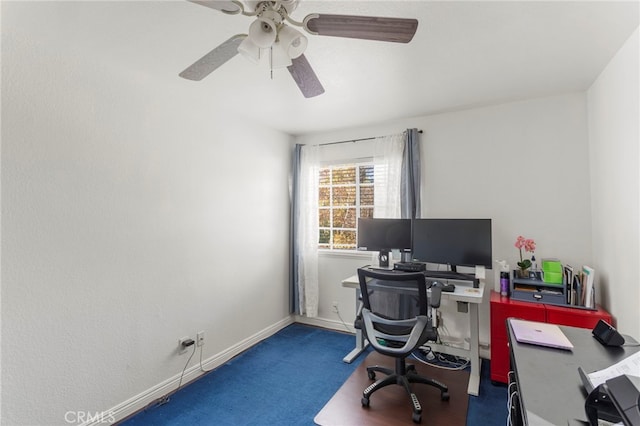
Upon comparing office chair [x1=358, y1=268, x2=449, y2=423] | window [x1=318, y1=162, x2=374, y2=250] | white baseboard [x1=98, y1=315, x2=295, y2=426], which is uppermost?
window [x1=318, y1=162, x2=374, y2=250]

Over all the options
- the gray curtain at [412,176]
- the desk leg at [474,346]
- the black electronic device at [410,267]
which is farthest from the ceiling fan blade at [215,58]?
the desk leg at [474,346]

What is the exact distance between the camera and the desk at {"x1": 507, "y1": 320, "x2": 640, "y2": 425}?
842mm

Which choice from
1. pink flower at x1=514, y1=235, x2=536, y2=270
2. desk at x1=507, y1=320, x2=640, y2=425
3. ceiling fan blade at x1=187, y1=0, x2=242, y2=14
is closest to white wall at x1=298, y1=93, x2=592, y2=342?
pink flower at x1=514, y1=235, x2=536, y2=270

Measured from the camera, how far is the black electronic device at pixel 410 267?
277 cm

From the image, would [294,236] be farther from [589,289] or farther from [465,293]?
[589,289]

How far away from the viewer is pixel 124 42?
176cm

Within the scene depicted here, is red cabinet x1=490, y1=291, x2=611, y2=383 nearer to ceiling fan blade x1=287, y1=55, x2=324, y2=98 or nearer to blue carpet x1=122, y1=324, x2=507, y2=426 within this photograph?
blue carpet x1=122, y1=324, x2=507, y2=426

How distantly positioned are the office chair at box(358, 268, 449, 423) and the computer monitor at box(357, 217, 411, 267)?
2.73 ft

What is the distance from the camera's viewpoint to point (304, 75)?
1.63 metres

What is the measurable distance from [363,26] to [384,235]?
2.16 m

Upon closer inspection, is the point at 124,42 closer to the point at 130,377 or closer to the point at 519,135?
the point at 130,377

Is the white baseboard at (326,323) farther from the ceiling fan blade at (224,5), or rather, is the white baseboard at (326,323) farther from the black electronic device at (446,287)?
the ceiling fan blade at (224,5)

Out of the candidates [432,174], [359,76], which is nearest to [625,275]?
[432,174]

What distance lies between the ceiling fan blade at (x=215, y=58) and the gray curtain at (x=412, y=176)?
6.96 feet
